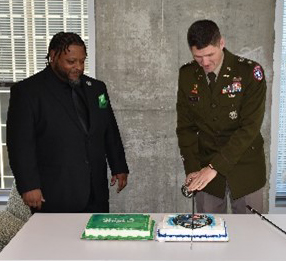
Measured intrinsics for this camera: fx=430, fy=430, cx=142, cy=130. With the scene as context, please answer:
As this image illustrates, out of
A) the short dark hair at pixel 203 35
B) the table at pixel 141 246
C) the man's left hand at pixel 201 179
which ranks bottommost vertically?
the table at pixel 141 246

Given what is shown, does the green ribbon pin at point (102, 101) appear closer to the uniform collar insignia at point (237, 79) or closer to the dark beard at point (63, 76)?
the dark beard at point (63, 76)

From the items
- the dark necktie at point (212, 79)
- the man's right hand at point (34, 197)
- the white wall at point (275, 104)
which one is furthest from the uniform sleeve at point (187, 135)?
the white wall at point (275, 104)

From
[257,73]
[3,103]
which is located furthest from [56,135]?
[3,103]

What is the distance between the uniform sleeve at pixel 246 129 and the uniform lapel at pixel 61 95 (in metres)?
0.76

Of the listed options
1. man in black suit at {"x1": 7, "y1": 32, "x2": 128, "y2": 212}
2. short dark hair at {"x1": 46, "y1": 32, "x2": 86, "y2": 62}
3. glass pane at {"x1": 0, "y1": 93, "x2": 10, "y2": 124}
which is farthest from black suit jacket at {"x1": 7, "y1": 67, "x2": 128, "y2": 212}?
glass pane at {"x1": 0, "y1": 93, "x2": 10, "y2": 124}

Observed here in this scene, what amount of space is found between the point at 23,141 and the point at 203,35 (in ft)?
3.41

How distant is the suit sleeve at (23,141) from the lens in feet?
7.18

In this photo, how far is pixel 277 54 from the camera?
307 cm

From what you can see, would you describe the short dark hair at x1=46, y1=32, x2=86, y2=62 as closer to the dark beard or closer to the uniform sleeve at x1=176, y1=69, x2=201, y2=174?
the dark beard

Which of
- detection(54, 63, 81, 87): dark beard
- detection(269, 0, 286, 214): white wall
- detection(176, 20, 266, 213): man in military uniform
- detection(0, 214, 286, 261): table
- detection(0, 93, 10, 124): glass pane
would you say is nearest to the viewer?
detection(0, 214, 286, 261): table

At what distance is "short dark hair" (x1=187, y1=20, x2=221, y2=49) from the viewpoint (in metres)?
1.97

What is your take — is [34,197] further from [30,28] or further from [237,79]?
[30,28]

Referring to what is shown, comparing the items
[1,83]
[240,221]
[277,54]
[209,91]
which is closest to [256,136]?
[209,91]

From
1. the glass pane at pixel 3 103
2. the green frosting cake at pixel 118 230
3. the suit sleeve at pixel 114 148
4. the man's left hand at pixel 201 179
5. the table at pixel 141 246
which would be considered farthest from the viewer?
the glass pane at pixel 3 103
